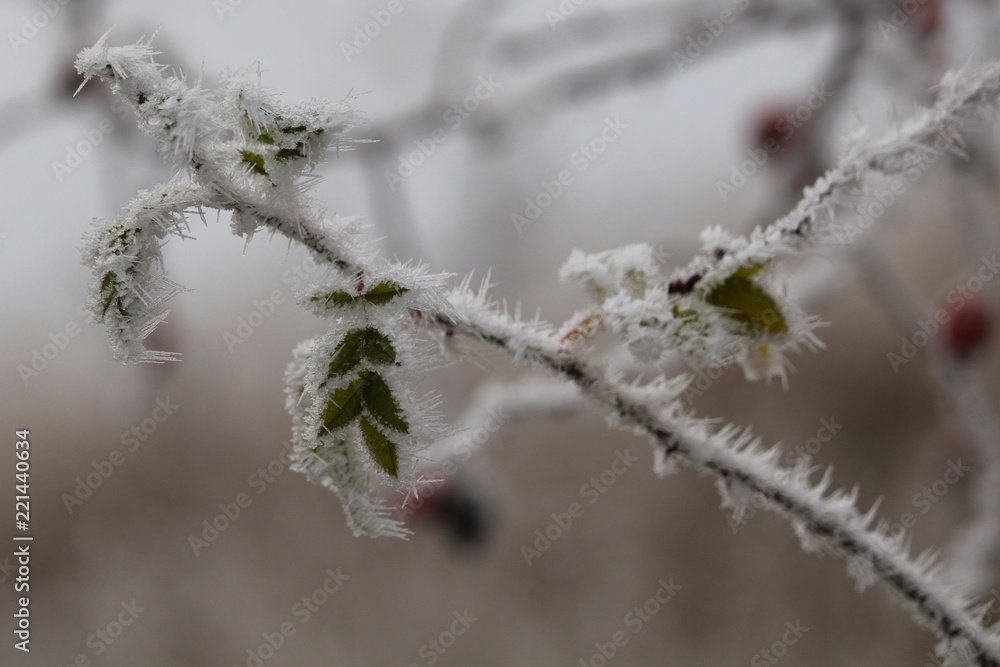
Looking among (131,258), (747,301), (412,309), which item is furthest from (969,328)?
(131,258)

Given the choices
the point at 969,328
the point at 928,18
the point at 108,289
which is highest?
the point at 928,18

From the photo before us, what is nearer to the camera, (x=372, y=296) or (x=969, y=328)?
(x=372, y=296)

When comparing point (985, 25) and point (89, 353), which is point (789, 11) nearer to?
point (985, 25)

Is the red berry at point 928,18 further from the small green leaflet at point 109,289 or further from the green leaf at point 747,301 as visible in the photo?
the small green leaflet at point 109,289

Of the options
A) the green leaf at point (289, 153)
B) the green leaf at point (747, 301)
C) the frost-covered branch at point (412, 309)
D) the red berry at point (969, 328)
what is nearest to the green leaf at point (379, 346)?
the frost-covered branch at point (412, 309)

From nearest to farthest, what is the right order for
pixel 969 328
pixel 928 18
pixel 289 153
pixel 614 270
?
1. pixel 289 153
2. pixel 614 270
3. pixel 928 18
4. pixel 969 328

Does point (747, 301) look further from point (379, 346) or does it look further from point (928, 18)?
point (928, 18)

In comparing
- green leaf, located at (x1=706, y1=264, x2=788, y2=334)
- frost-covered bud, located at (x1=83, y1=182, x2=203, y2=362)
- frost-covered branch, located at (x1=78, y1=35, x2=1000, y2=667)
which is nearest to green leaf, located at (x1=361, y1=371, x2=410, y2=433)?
frost-covered branch, located at (x1=78, y1=35, x2=1000, y2=667)
